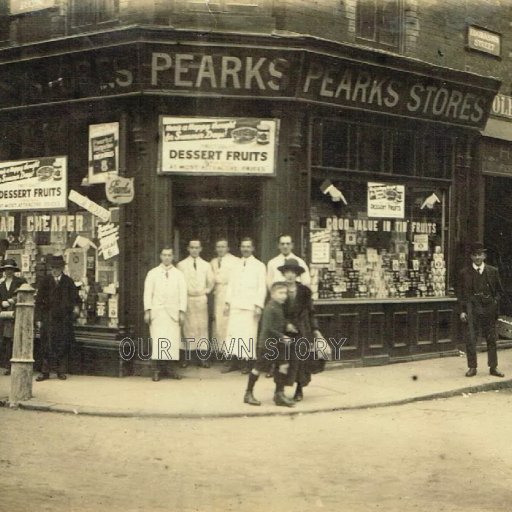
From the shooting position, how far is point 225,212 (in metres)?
12.3

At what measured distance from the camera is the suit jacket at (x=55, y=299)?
445 inches

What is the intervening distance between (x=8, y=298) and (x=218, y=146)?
147 inches

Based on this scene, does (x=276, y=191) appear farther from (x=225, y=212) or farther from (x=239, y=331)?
(x=239, y=331)

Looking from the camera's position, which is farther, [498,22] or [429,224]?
[498,22]

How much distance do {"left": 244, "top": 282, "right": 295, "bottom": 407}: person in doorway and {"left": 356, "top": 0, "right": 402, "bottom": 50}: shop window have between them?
5.25 metres

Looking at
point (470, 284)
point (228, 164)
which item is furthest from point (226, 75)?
point (470, 284)

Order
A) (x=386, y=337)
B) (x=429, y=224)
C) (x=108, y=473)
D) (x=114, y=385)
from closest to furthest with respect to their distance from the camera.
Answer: (x=108, y=473)
(x=114, y=385)
(x=386, y=337)
(x=429, y=224)

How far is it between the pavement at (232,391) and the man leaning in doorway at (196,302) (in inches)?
12.9

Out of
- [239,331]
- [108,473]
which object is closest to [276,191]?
[239,331]

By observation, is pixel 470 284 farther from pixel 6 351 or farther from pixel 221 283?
pixel 6 351

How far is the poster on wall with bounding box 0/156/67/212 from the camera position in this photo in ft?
40.2

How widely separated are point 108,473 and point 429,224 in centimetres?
875

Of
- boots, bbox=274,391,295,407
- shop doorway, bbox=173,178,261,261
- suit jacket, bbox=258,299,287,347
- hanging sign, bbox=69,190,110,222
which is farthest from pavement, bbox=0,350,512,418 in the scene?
hanging sign, bbox=69,190,110,222

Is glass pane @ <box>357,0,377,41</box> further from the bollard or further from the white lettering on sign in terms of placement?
the bollard
